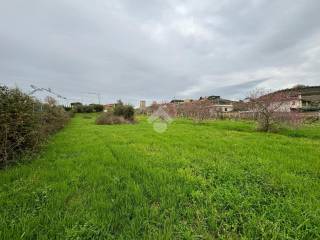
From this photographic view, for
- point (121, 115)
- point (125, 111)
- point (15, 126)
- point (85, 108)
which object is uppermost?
point (85, 108)

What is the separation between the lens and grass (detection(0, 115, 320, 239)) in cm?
245

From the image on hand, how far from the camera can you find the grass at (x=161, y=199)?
2445mm

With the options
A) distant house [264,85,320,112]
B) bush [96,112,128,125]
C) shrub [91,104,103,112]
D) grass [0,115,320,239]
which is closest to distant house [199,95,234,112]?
distant house [264,85,320,112]

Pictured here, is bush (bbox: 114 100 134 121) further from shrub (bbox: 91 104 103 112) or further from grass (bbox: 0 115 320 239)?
shrub (bbox: 91 104 103 112)

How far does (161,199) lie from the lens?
3.18 m

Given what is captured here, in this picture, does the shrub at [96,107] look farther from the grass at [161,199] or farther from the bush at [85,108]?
the grass at [161,199]

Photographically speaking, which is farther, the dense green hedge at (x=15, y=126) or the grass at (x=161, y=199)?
the dense green hedge at (x=15, y=126)

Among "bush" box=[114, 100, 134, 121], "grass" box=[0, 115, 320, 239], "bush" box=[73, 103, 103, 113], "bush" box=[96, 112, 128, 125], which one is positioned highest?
"bush" box=[73, 103, 103, 113]

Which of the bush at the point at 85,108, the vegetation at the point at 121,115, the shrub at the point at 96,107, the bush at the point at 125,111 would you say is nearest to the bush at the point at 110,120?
the vegetation at the point at 121,115

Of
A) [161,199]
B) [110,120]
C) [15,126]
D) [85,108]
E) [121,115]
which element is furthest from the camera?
[85,108]

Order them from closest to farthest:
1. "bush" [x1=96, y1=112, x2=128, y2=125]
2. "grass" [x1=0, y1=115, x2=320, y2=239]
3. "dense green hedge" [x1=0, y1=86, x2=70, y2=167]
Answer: "grass" [x1=0, y1=115, x2=320, y2=239] < "dense green hedge" [x1=0, y1=86, x2=70, y2=167] < "bush" [x1=96, y1=112, x2=128, y2=125]

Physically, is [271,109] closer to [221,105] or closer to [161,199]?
[161,199]

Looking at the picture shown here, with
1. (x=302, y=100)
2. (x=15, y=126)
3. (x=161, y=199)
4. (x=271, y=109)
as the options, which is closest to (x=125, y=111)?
(x=271, y=109)

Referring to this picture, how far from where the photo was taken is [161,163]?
5184 mm
